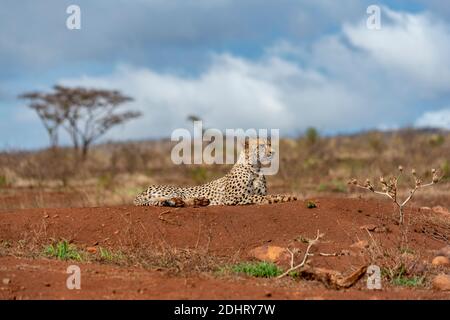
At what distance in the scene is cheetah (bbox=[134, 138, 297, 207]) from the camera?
32.8 feet

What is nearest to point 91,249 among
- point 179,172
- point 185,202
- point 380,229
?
point 185,202

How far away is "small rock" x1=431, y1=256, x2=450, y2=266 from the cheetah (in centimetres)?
244

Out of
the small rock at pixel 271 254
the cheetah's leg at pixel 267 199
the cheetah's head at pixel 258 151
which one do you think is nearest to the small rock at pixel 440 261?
the small rock at pixel 271 254

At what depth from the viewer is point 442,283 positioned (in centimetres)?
658

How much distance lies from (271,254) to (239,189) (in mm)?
2461

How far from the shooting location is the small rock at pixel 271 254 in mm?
7620

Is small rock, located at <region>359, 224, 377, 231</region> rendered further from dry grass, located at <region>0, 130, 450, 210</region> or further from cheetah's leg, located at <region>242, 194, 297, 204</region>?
dry grass, located at <region>0, 130, 450, 210</region>

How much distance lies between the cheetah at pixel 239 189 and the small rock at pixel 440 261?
244cm

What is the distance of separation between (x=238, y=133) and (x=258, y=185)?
153cm

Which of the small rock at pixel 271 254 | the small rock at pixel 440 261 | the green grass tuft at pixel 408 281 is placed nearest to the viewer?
the green grass tuft at pixel 408 281

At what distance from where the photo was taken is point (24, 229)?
30.5 feet

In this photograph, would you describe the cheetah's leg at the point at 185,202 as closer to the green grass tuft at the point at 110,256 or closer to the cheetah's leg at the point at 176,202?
the cheetah's leg at the point at 176,202
